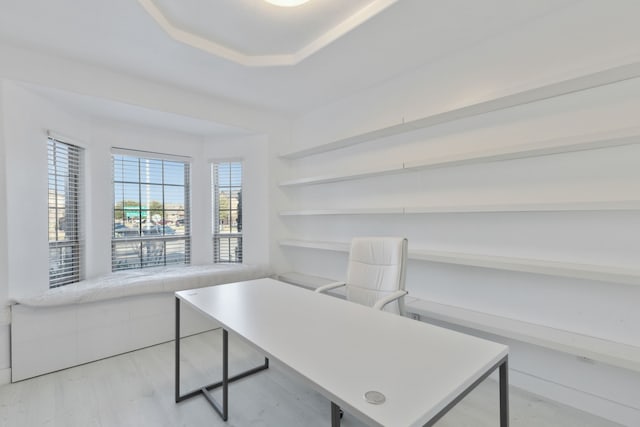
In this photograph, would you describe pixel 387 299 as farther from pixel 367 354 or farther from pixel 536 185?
pixel 536 185

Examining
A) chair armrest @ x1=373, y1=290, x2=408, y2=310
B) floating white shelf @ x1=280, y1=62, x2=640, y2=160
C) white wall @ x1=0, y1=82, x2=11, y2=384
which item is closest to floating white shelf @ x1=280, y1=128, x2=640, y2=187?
floating white shelf @ x1=280, y1=62, x2=640, y2=160

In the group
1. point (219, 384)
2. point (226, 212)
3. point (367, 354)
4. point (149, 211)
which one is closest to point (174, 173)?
point (149, 211)

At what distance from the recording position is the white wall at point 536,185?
1.82m

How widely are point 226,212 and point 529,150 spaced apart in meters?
3.50

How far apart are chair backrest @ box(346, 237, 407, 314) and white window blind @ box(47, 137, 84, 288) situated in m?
2.80

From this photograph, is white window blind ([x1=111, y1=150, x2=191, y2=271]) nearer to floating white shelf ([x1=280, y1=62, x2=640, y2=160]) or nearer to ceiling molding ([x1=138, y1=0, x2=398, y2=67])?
ceiling molding ([x1=138, y1=0, x2=398, y2=67])

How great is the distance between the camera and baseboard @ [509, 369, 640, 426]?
5.95 ft

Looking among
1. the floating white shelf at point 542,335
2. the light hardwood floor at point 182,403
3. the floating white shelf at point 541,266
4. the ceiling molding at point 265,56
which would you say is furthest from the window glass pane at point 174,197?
the floating white shelf at point 542,335

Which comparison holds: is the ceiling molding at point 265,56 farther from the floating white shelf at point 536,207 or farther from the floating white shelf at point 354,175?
the floating white shelf at point 536,207

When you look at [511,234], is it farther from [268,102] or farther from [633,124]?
[268,102]

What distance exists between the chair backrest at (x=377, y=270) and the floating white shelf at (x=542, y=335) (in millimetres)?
522

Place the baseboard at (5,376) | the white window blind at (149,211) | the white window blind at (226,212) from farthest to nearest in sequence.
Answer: the white window blind at (226,212), the white window blind at (149,211), the baseboard at (5,376)

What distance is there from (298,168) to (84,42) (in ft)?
7.91

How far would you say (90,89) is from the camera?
269 cm
